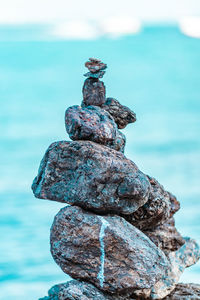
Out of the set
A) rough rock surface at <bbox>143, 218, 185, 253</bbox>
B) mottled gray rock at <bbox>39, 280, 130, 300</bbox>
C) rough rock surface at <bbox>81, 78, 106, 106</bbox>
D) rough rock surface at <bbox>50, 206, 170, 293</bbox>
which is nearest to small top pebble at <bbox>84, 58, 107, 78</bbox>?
rough rock surface at <bbox>81, 78, 106, 106</bbox>

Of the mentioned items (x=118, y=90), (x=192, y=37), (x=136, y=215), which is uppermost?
(x=192, y=37)

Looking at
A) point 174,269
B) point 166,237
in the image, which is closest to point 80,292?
point 166,237

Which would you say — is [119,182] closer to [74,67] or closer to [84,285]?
[84,285]

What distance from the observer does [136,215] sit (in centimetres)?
1080

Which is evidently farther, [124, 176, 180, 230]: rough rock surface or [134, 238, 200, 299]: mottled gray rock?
[134, 238, 200, 299]: mottled gray rock

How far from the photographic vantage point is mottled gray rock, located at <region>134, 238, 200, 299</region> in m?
11.5

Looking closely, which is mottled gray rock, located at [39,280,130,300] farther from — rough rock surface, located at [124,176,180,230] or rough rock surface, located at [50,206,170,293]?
rough rock surface, located at [124,176,180,230]

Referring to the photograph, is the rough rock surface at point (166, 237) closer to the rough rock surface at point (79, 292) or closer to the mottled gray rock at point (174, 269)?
the mottled gray rock at point (174, 269)

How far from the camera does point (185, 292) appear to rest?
12.1m

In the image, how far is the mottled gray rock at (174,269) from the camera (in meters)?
11.5

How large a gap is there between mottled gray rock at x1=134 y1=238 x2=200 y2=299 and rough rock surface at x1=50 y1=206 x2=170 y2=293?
105cm

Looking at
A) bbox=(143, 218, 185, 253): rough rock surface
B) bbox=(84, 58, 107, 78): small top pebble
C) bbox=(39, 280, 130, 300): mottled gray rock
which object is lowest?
bbox=(39, 280, 130, 300): mottled gray rock

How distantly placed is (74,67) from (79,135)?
31.2 metres

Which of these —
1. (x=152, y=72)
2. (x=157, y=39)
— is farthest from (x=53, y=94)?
(x=157, y=39)
